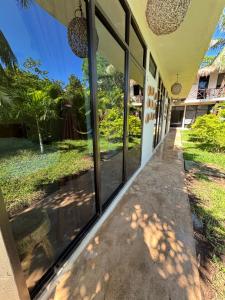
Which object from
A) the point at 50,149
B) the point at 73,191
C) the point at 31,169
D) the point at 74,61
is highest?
the point at 74,61

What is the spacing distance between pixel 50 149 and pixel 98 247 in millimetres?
1959

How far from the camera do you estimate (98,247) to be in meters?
1.64

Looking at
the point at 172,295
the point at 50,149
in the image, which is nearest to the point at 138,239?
the point at 172,295

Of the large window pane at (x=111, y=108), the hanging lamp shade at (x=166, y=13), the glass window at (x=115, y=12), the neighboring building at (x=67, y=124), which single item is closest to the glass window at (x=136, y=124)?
the neighboring building at (x=67, y=124)

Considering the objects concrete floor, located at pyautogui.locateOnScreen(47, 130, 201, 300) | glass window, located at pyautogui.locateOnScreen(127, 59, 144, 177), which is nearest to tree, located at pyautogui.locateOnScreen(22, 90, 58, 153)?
glass window, located at pyautogui.locateOnScreen(127, 59, 144, 177)

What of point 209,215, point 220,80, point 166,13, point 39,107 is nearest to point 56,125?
point 39,107

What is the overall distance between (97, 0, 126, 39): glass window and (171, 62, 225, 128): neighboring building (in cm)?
1273

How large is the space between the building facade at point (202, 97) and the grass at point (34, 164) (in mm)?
13244

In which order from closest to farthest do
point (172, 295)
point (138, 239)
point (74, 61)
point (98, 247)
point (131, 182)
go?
point (172, 295) < point (98, 247) < point (138, 239) < point (74, 61) < point (131, 182)

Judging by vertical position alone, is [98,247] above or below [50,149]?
below

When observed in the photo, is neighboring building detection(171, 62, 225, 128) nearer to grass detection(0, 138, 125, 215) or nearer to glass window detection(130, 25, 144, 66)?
glass window detection(130, 25, 144, 66)

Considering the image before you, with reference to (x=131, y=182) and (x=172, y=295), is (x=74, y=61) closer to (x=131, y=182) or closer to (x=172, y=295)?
(x=131, y=182)

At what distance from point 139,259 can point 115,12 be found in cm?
285

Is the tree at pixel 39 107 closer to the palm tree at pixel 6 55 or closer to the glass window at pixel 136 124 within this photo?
the palm tree at pixel 6 55
